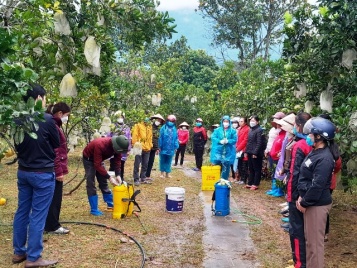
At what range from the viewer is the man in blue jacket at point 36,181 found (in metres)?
4.63

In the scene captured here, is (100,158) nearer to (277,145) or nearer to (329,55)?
(329,55)

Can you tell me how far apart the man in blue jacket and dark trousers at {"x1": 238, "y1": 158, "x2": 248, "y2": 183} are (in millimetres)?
7174

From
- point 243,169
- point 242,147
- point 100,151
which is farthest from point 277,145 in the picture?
point 100,151

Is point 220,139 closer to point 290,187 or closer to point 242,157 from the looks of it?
point 242,157

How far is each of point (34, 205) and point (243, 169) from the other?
24.4ft

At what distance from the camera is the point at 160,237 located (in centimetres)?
624

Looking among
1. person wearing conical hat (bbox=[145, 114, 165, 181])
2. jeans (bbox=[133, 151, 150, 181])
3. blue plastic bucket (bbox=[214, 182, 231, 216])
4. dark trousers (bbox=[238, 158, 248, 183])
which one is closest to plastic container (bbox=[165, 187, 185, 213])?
blue plastic bucket (bbox=[214, 182, 231, 216])

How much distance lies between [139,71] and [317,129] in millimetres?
15089

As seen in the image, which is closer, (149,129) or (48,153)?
(48,153)

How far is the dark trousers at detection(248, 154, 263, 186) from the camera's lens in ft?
34.0

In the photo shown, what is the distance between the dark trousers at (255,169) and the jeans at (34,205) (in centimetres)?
641

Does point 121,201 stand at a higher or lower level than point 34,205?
lower

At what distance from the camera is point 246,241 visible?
6.22m

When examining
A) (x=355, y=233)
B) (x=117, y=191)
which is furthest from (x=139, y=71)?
(x=355, y=233)
